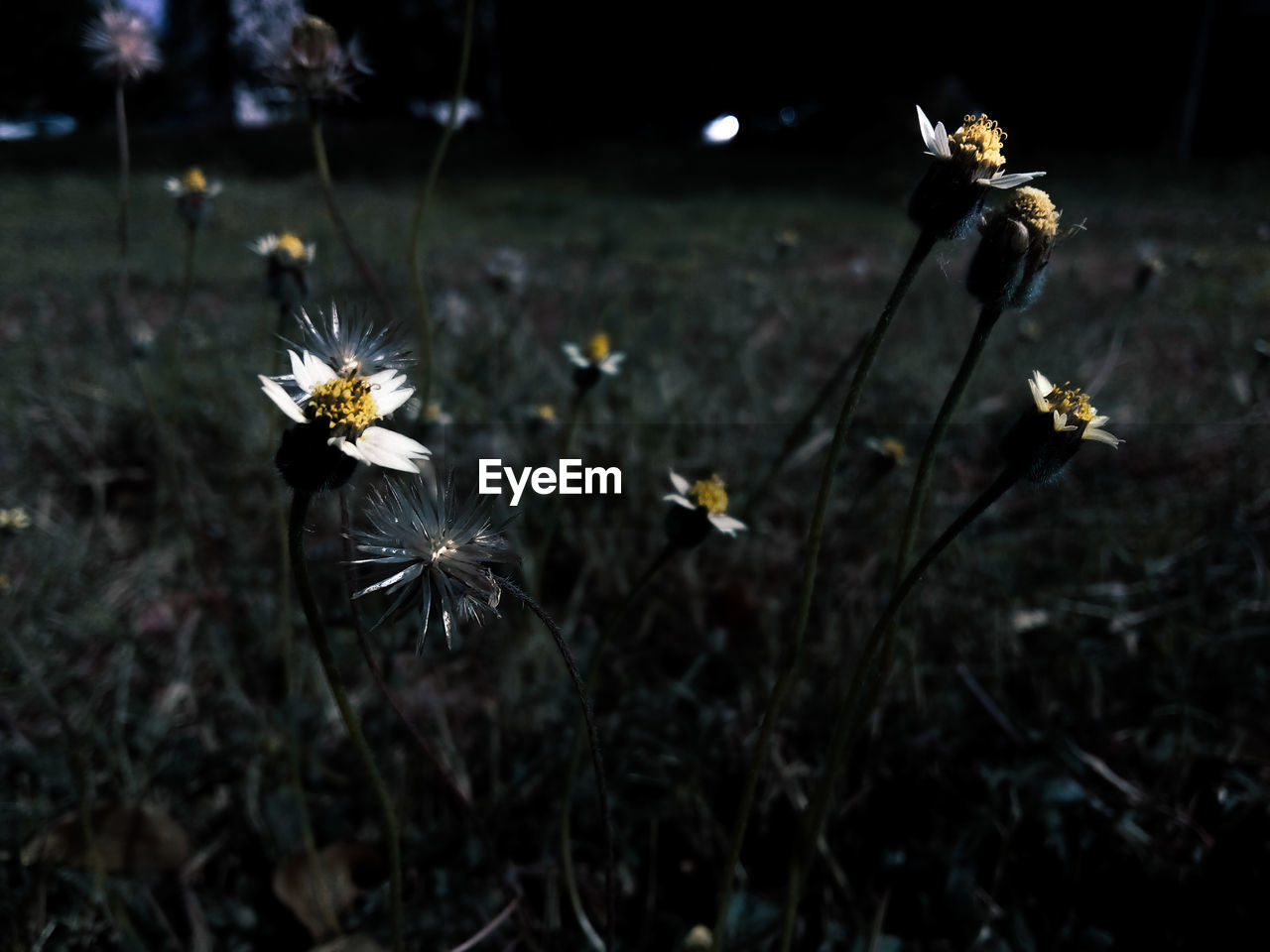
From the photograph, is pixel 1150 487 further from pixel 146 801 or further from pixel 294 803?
pixel 146 801

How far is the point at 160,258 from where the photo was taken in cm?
471

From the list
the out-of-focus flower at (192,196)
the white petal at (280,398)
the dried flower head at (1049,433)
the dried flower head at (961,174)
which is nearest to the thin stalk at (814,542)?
the dried flower head at (961,174)

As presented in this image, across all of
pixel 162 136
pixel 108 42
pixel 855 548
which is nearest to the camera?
pixel 108 42

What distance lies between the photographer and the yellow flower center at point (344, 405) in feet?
2.11

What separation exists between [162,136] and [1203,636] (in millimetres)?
13351

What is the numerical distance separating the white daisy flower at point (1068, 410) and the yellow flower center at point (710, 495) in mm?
340

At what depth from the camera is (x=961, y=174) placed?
71cm

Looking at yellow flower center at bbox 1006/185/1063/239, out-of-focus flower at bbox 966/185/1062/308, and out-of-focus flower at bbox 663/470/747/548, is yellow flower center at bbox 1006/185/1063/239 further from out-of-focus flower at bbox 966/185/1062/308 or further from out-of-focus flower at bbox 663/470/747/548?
out-of-focus flower at bbox 663/470/747/548

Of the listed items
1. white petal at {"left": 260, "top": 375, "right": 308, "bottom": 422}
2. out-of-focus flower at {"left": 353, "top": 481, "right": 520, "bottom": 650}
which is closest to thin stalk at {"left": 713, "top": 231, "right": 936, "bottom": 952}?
out-of-focus flower at {"left": 353, "top": 481, "right": 520, "bottom": 650}

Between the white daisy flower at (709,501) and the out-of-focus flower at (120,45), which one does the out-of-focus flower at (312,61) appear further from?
the white daisy flower at (709,501)

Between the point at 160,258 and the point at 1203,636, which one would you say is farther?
the point at 160,258

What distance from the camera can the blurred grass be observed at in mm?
1168

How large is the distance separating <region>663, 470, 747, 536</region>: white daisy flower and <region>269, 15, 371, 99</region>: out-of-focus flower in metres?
0.76

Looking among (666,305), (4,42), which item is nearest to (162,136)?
(4,42)
